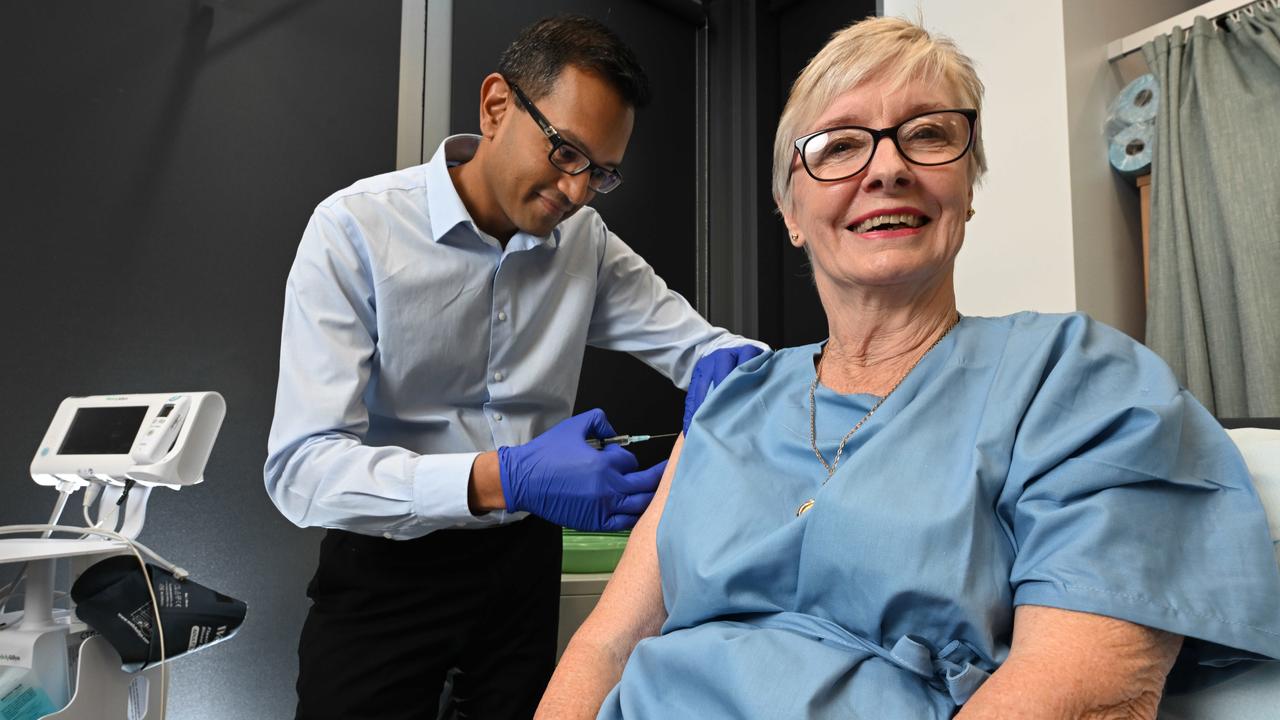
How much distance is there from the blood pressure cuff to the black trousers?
196 mm

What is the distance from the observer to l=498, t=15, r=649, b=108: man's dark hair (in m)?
1.54

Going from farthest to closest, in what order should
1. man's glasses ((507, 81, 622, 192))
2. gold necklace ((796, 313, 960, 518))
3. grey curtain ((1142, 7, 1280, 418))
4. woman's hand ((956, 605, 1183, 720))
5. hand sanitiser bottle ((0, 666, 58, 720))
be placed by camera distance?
1. grey curtain ((1142, 7, 1280, 418))
2. man's glasses ((507, 81, 622, 192))
3. hand sanitiser bottle ((0, 666, 58, 720))
4. gold necklace ((796, 313, 960, 518))
5. woman's hand ((956, 605, 1183, 720))

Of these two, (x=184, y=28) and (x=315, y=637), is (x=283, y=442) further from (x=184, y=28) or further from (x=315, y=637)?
(x=184, y=28)

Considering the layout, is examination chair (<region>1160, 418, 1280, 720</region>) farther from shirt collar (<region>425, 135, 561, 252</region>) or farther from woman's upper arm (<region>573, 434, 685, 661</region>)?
shirt collar (<region>425, 135, 561, 252</region>)

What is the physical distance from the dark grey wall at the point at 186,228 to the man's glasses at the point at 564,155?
3.45 ft

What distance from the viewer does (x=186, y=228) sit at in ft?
7.09

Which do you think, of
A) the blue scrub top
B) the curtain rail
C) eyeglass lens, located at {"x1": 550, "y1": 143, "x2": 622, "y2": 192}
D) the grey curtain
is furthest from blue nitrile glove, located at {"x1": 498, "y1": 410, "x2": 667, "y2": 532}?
the curtain rail

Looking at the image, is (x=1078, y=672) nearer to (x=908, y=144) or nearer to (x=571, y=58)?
(x=908, y=144)

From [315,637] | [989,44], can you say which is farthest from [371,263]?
[989,44]

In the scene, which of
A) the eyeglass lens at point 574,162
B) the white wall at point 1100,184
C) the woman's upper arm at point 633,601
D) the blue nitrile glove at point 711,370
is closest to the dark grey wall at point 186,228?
the eyeglass lens at point 574,162

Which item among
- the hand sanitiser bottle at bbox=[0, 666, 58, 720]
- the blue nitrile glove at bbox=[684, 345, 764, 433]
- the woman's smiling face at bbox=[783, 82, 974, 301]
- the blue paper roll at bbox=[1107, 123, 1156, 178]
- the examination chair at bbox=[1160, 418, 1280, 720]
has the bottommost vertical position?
the hand sanitiser bottle at bbox=[0, 666, 58, 720]

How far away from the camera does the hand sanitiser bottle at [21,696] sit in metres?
1.31

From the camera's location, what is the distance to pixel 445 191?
1611 mm

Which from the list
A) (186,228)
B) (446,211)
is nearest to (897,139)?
(446,211)
